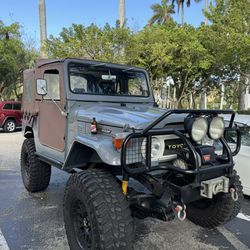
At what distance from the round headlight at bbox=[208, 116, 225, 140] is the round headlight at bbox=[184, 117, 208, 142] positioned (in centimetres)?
10

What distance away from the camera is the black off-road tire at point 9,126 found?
17.6m

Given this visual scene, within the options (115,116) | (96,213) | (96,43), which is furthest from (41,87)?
(96,43)

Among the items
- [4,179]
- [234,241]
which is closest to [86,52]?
[4,179]

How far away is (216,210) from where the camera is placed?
427 cm

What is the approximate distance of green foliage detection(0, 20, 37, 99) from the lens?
2450 centimetres

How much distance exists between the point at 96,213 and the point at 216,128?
1439 millimetres

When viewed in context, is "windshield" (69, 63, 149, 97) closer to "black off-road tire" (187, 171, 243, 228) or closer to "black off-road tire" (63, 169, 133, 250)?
"black off-road tire" (63, 169, 133, 250)

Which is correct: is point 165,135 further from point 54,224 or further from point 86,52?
point 86,52

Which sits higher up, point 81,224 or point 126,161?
point 126,161

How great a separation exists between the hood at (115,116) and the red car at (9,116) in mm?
13744

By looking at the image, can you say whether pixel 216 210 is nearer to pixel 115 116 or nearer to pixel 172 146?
Answer: pixel 172 146

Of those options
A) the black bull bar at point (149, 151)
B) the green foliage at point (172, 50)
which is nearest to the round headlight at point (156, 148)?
the black bull bar at point (149, 151)

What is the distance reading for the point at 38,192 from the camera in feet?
20.0

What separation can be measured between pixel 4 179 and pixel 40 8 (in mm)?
15452
